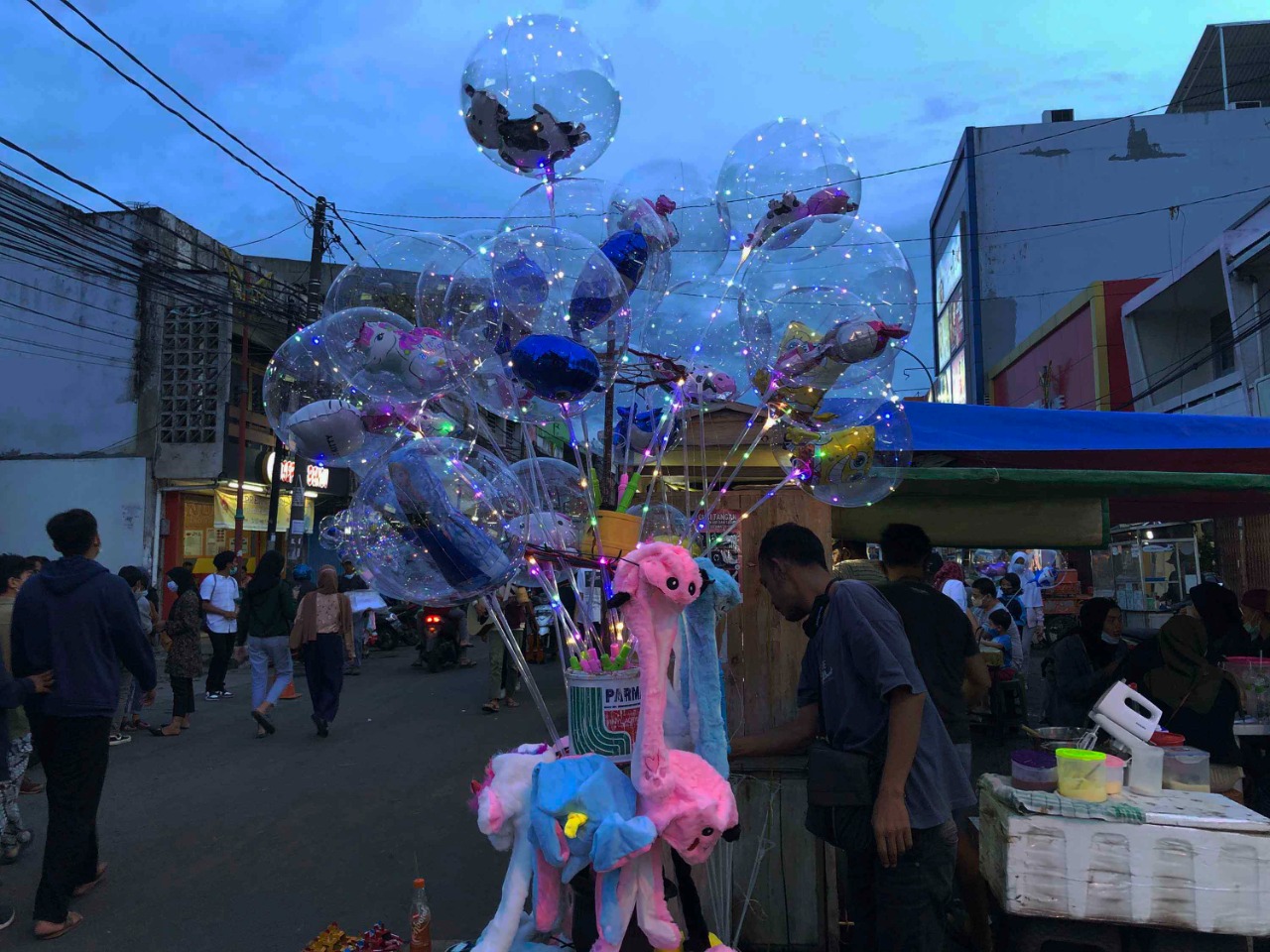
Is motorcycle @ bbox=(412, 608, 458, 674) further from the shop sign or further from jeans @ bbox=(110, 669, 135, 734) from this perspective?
the shop sign

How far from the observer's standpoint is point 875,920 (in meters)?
2.53

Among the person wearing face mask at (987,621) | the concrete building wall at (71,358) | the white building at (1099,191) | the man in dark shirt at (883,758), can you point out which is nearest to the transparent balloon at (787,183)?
the man in dark shirt at (883,758)

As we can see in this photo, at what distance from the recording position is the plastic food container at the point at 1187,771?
12.1 ft

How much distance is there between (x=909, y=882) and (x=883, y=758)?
0.34 meters

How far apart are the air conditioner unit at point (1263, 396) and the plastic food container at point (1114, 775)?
39.4ft

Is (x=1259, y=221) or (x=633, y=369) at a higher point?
(x=1259, y=221)

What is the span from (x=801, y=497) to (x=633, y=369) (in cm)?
124

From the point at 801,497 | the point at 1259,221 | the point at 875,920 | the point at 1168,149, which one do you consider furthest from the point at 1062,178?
the point at 875,920

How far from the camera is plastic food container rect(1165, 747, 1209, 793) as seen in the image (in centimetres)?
368

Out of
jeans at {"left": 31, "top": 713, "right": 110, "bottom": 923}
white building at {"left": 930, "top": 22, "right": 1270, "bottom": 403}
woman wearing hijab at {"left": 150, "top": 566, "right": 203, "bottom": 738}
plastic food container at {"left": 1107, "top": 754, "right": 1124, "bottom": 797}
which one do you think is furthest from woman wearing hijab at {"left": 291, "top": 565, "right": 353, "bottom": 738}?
white building at {"left": 930, "top": 22, "right": 1270, "bottom": 403}

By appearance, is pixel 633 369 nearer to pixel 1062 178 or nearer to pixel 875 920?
pixel 875 920

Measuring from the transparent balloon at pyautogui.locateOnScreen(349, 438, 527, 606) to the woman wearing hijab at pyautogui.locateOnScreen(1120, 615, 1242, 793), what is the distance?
138 inches

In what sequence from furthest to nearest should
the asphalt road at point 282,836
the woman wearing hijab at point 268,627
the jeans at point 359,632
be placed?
the jeans at point 359,632
the woman wearing hijab at point 268,627
the asphalt road at point 282,836

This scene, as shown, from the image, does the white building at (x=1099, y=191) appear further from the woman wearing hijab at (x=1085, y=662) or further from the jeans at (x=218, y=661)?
the jeans at (x=218, y=661)
